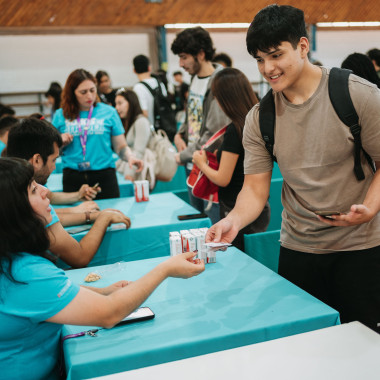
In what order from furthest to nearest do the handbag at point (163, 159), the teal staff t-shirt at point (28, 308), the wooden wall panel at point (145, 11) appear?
the wooden wall panel at point (145, 11) → the handbag at point (163, 159) → the teal staff t-shirt at point (28, 308)

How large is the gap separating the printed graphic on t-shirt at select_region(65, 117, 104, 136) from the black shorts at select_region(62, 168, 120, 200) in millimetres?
303

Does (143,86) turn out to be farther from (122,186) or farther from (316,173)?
(316,173)

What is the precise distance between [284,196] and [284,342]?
2.23 ft

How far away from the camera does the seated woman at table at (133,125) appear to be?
14.2 ft

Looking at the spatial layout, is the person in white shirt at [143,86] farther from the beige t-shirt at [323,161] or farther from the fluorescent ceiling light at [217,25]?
the fluorescent ceiling light at [217,25]

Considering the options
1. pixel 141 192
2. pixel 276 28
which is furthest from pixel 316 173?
pixel 141 192

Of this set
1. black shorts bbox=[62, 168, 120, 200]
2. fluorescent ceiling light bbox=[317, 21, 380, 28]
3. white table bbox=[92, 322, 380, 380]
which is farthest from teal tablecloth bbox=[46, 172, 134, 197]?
fluorescent ceiling light bbox=[317, 21, 380, 28]

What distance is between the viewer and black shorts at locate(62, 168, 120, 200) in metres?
3.46

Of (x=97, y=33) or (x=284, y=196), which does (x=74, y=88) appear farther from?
(x=97, y=33)

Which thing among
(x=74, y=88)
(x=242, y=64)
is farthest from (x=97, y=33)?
(x=74, y=88)

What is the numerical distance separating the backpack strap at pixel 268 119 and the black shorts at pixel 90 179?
2021 millimetres

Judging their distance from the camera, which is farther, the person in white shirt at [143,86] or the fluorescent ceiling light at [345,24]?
the fluorescent ceiling light at [345,24]

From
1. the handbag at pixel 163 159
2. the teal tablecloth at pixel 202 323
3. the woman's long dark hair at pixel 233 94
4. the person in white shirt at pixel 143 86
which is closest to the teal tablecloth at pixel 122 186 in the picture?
the handbag at pixel 163 159

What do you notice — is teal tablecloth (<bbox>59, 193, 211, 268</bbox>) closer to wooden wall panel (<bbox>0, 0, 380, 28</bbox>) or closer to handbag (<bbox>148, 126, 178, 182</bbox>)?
handbag (<bbox>148, 126, 178, 182</bbox>)
